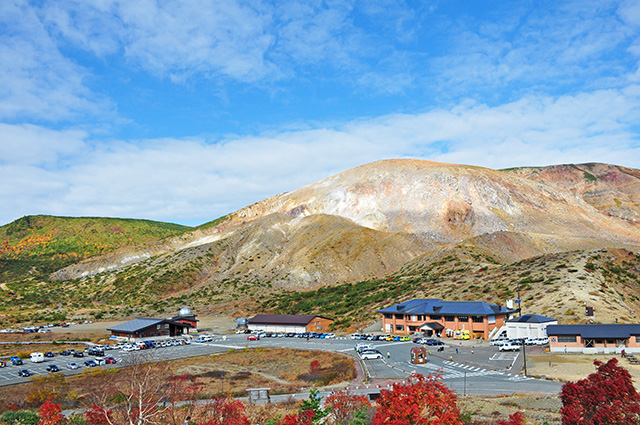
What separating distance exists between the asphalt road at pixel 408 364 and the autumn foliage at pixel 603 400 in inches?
628

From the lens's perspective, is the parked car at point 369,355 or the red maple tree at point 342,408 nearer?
the red maple tree at point 342,408

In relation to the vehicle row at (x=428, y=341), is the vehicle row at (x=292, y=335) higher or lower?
lower

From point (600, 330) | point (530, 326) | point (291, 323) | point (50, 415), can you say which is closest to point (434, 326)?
point (530, 326)

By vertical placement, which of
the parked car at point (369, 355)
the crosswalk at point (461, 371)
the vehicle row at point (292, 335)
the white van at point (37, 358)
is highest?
the parked car at point (369, 355)

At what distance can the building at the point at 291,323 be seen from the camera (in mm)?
85688

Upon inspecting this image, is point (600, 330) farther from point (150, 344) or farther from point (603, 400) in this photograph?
point (150, 344)

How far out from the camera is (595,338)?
170 ft

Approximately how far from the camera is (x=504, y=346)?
5628cm

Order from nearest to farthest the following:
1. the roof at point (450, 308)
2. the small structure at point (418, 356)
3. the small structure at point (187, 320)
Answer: the small structure at point (418, 356)
the roof at point (450, 308)
the small structure at point (187, 320)

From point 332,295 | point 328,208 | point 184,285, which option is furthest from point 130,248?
point 332,295

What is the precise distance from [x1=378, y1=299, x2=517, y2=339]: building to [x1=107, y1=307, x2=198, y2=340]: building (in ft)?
129

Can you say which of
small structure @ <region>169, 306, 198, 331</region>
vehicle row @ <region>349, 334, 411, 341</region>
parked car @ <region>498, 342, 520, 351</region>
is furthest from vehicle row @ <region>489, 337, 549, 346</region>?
small structure @ <region>169, 306, 198, 331</region>

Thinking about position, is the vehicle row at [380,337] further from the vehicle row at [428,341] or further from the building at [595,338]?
the building at [595,338]

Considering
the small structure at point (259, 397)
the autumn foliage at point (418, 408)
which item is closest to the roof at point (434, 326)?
the small structure at point (259, 397)
